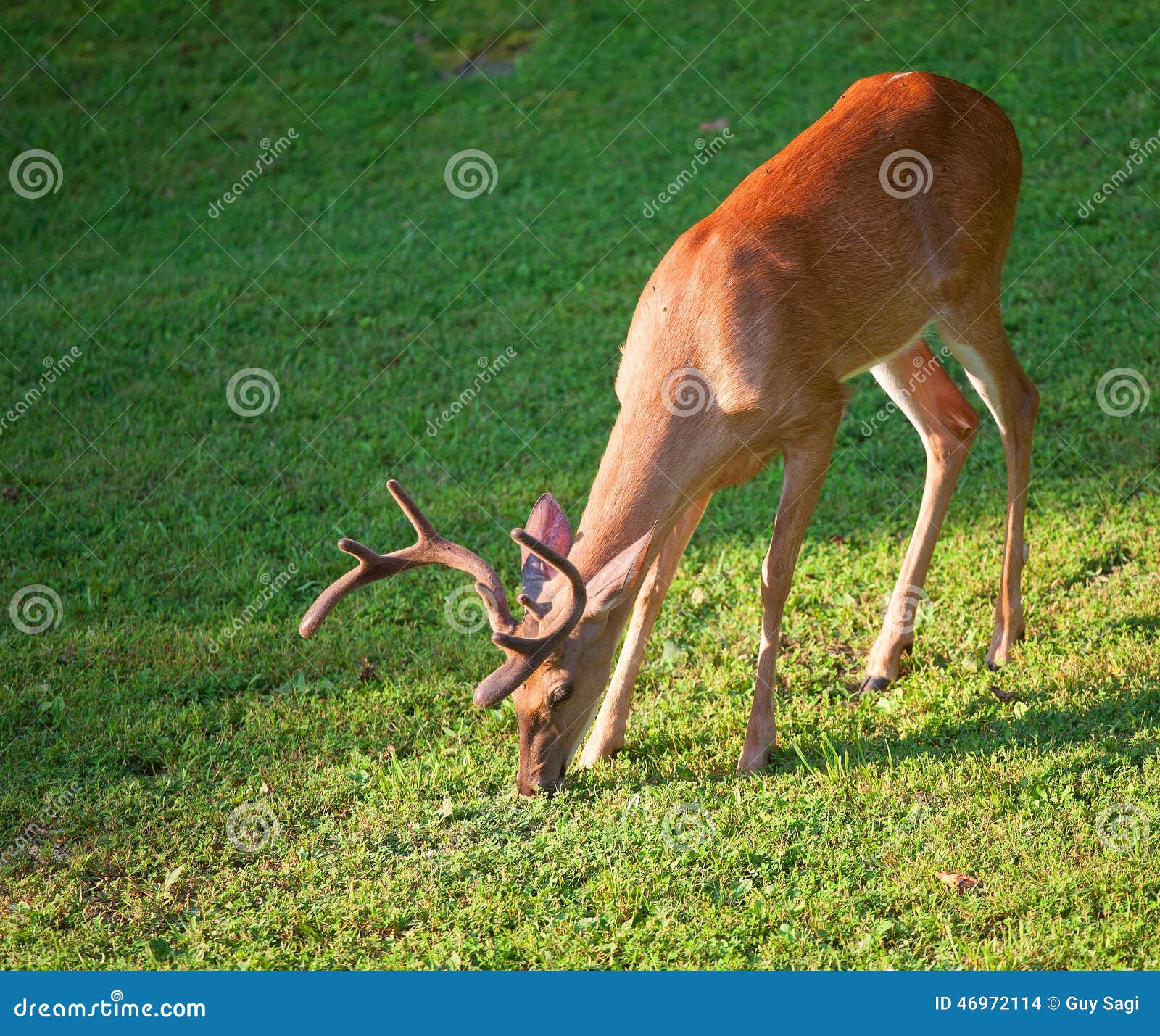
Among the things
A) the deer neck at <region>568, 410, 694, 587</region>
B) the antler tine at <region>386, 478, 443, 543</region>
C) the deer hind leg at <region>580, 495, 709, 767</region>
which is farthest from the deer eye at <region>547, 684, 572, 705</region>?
the antler tine at <region>386, 478, 443, 543</region>

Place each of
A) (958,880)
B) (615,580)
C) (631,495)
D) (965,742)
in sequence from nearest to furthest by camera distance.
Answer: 1. (958,880)
2. (615,580)
3. (631,495)
4. (965,742)

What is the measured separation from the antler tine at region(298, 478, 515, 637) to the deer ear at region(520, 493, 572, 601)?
0.13 m

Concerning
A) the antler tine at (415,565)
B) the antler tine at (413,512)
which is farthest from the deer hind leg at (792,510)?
the antler tine at (413,512)

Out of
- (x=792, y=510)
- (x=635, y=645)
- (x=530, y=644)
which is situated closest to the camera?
(x=530, y=644)

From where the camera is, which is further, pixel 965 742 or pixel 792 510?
pixel 792 510

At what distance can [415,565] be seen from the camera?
17.0ft

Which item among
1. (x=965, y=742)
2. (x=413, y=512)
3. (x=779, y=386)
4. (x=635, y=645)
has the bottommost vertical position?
(x=965, y=742)

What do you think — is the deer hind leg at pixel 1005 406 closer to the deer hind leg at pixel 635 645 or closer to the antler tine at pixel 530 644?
the deer hind leg at pixel 635 645

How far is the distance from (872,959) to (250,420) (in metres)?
6.00

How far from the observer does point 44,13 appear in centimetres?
1515

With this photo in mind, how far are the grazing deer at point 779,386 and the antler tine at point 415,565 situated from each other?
0.01m

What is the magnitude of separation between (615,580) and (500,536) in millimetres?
2607

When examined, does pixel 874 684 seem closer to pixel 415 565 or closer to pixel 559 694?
pixel 559 694

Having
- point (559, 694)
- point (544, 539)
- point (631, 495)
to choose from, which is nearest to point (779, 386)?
point (631, 495)
